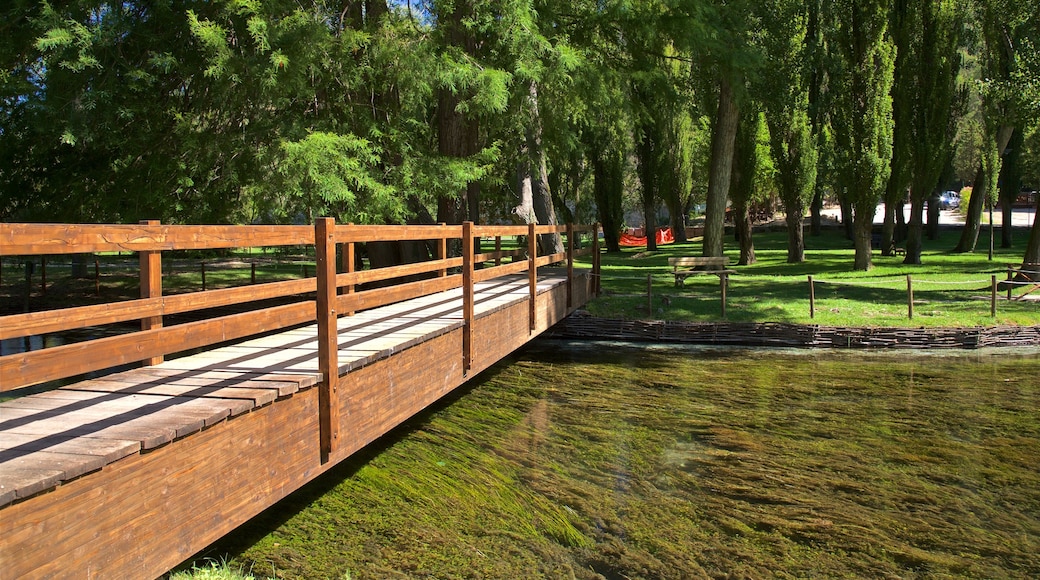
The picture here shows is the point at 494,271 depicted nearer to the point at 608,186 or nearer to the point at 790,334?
the point at 790,334

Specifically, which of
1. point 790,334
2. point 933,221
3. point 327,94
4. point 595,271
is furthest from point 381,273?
point 933,221

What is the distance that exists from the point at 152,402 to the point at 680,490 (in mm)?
4804

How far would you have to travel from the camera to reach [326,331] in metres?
5.24

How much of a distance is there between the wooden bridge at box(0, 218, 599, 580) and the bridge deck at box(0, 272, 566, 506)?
0.01m

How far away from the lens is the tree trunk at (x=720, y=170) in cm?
2216

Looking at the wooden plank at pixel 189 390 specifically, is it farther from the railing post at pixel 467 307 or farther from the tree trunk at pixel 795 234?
the tree trunk at pixel 795 234

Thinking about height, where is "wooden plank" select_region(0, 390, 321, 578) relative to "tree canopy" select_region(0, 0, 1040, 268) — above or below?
below

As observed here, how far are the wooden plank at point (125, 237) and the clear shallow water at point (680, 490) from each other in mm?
2344

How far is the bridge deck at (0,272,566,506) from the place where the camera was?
355cm

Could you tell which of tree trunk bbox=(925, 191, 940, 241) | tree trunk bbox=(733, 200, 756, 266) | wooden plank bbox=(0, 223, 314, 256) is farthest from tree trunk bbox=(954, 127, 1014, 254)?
wooden plank bbox=(0, 223, 314, 256)

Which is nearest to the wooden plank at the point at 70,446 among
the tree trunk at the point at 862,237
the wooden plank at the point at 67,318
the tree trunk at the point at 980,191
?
the wooden plank at the point at 67,318

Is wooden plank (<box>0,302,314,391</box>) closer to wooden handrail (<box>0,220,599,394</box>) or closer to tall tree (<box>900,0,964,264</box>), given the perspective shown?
wooden handrail (<box>0,220,599,394</box>)

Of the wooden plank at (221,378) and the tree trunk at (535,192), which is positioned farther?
the tree trunk at (535,192)

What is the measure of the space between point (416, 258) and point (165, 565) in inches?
583
